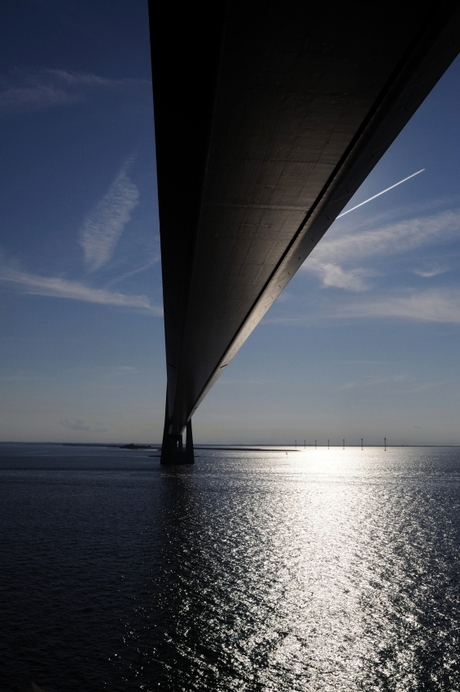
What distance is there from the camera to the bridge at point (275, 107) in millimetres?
7113

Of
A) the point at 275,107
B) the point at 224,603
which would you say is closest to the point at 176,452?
the point at 224,603

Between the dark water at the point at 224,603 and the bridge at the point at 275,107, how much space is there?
10246 millimetres

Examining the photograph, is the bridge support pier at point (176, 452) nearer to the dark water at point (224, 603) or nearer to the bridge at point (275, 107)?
the dark water at point (224, 603)

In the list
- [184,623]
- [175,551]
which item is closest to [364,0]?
[184,623]

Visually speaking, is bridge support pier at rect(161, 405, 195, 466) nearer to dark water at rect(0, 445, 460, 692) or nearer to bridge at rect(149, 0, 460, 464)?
dark water at rect(0, 445, 460, 692)

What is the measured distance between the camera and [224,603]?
1655 cm

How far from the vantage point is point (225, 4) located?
676 cm

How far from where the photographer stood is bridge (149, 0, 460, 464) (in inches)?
280

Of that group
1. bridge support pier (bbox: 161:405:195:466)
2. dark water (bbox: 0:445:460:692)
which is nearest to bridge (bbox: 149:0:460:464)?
dark water (bbox: 0:445:460:692)

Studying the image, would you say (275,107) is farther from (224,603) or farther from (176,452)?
(176,452)

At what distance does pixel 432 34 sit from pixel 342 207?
239 inches

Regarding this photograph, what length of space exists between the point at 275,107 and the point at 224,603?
14253mm

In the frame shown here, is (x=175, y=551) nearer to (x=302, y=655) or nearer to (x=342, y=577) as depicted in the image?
(x=342, y=577)

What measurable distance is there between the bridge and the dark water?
→ 10.2 m
